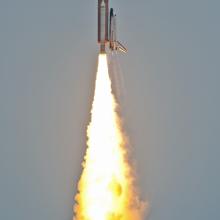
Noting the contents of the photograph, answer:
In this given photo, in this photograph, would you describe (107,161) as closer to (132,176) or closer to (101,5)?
(132,176)

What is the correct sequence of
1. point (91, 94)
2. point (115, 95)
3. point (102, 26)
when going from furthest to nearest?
point (91, 94) < point (115, 95) < point (102, 26)

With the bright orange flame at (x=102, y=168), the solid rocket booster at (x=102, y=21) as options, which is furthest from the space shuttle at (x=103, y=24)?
the bright orange flame at (x=102, y=168)

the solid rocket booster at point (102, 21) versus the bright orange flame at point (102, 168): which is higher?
the solid rocket booster at point (102, 21)

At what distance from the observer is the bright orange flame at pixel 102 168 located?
50.7m

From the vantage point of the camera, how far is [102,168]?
167 ft

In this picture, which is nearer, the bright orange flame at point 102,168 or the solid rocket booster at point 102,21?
the solid rocket booster at point 102,21

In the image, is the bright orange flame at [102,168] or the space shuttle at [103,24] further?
the bright orange flame at [102,168]

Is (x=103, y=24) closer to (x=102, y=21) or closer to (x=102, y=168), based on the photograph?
(x=102, y=21)

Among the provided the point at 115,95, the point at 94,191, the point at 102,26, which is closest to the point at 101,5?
the point at 102,26

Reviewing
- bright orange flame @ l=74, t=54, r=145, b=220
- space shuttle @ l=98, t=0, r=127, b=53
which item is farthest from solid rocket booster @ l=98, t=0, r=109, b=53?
bright orange flame @ l=74, t=54, r=145, b=220

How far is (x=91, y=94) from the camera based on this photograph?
5906 cm

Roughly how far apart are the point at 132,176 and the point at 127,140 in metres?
1.73

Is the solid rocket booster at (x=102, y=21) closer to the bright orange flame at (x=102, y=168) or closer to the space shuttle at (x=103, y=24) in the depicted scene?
the space shuttle at (x=103, y=24)

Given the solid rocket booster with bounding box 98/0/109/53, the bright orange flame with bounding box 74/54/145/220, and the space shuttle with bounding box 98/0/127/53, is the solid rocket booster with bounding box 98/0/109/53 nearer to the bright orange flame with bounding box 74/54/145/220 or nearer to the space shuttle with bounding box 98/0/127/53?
the space shuttle with bounding box 98/0/127/53
